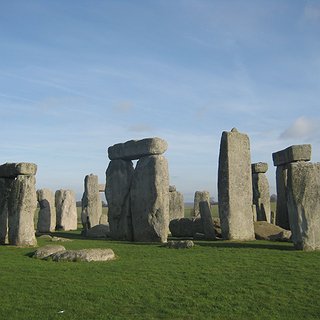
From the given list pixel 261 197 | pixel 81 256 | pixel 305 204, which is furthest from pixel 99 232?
pixel 305 204

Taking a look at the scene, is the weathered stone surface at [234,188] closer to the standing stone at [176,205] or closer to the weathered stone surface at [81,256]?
the weathered stone surface at [81,256]

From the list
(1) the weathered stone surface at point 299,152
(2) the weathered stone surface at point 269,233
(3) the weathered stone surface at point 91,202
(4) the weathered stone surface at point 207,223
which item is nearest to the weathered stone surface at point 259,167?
(2) the weathered stone surface at point 269,233

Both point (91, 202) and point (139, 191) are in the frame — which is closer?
point (139, 191)

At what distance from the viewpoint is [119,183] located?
65.8 ft

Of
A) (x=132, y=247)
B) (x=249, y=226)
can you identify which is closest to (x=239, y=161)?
(x=249, y=226)

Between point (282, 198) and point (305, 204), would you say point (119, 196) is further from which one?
point (305, 204)

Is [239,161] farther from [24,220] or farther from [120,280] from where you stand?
[120,280]

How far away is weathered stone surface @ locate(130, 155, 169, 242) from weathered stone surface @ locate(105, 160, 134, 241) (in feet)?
3.47

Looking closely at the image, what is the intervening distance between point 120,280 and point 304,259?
491cm

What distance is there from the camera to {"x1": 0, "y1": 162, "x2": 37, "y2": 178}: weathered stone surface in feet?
49.3

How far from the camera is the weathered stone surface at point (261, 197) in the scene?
23922mm

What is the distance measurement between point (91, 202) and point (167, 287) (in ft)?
56.8

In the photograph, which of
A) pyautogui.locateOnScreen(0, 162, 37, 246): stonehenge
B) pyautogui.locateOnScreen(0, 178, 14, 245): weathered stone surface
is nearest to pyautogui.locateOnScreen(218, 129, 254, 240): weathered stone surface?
pyautogui.locateOnScreen(0, 162, 37, 246): stonehenge

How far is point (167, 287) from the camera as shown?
27.5 ft
